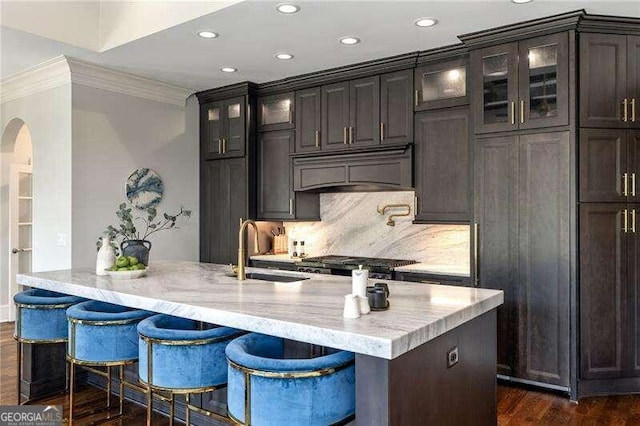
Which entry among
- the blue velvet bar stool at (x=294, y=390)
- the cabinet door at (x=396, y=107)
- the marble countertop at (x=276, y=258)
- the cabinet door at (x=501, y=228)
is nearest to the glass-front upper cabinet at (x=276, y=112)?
the cabinet door at (x=396, y=107)

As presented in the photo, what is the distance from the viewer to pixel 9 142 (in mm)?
5680

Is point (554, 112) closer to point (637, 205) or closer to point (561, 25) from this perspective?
point (561, 25)

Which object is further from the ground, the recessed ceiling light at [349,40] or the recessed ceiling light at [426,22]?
A: the recessed ceiling light at [349,40]

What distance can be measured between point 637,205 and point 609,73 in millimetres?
986

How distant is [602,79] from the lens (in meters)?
3.51

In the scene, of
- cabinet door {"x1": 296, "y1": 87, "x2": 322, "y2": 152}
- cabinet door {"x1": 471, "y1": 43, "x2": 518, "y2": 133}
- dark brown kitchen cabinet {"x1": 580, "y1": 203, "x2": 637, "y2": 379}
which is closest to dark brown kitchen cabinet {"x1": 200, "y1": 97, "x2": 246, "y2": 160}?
cabinet door {"x1": 296, "y1": 87, "x2": 322, "y2": 152}

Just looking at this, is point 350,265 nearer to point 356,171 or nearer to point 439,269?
point 439,269

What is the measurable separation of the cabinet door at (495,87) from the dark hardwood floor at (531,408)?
2.00 metres

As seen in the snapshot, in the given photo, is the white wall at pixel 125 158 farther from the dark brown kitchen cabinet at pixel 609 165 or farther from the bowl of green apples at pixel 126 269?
the dark brown kitchen cabinet at pixel 609 165

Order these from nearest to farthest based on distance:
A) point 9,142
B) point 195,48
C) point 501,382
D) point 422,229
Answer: point 501,382 < point 195,48 < point 422,229 < point 9,142

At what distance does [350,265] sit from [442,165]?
123 cm

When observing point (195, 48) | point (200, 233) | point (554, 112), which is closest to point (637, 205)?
point (554, 112)

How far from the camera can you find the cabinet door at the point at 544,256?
11.4ft

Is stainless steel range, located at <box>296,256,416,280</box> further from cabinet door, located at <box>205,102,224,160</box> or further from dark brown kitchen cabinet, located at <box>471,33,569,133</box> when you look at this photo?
cabinet door, located at <box>205,102,224,160</box>
